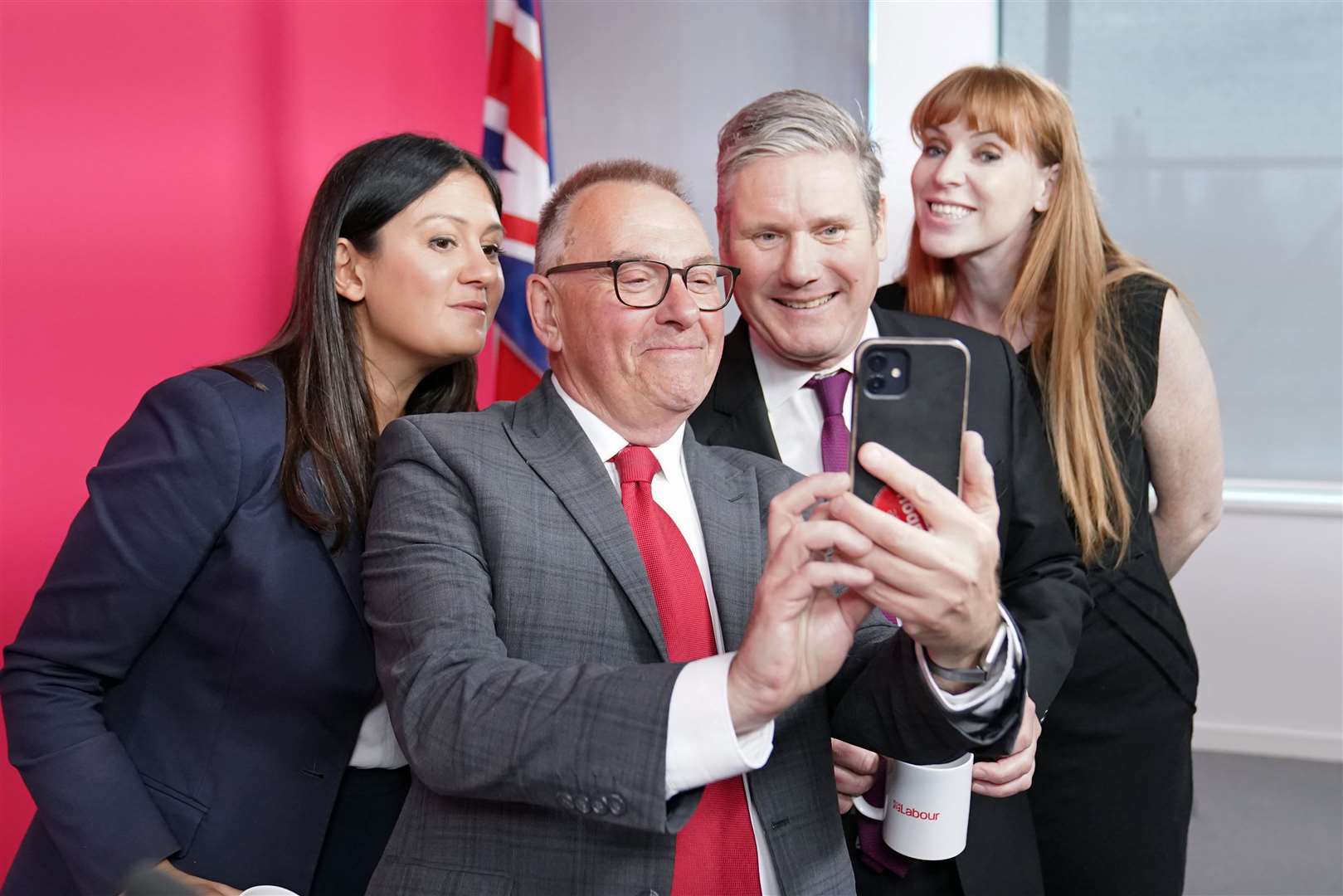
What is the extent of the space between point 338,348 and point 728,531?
749mm

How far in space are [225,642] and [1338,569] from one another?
13.6 ft

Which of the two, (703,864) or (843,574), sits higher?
(843,574)

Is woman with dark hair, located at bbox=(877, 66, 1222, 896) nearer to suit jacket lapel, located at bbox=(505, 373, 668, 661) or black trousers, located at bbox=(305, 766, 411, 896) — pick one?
suit jacket lapel, located at bbox=(505, 373, 668, 661)

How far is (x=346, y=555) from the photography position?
Answer: 1655 millimetres

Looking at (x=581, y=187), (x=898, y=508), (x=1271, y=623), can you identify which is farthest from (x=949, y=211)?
(x=1271, y=623)

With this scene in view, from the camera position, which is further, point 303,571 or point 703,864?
point 303,571

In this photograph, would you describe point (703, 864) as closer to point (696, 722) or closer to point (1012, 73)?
point (696, 722)

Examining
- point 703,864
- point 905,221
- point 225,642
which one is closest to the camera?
point 703,864

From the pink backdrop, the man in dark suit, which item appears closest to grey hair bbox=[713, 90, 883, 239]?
the man in dark suit

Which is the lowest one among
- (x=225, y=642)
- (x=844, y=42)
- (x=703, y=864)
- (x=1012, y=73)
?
(x=703, y=864)

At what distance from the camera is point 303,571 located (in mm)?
1650

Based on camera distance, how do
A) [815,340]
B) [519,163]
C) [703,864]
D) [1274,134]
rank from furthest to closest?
1. [1274,134]
2. [519,163]
3. [815,340]
4. [703,864]

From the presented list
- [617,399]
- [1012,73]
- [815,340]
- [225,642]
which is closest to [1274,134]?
[1012,73]

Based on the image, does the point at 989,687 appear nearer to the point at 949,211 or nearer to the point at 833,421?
the point at 833,421
